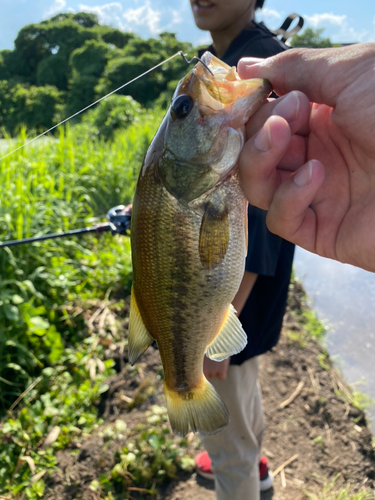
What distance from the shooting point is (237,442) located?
7.29 feet

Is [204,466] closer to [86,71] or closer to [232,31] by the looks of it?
[232,31]

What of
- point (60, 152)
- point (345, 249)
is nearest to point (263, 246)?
point (345, 249)

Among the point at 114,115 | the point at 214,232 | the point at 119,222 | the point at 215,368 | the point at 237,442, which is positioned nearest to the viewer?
the point at 214,232

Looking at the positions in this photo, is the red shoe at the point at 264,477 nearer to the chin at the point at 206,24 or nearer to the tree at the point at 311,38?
the chin at the point at 206,24

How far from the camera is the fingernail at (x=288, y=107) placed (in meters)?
1.03

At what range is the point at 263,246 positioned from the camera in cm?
182

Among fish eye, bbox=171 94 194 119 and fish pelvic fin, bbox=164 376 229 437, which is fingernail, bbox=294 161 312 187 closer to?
fish eye, bbox=171 94 194 119

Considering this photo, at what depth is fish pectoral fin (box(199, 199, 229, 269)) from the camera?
116 centimetres

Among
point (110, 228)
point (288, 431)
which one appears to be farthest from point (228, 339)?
point (288, 431)

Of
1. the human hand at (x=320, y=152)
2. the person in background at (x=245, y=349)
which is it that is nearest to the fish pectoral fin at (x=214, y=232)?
the human hand at (x=320, y=152)

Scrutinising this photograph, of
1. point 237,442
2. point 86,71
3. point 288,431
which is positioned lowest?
point 288,431

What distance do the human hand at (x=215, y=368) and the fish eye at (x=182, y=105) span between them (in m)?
1.34

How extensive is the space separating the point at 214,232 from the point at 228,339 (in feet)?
1.59

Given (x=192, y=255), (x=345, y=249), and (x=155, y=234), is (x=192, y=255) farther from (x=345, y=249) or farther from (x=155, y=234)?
(x=345, y=249)
